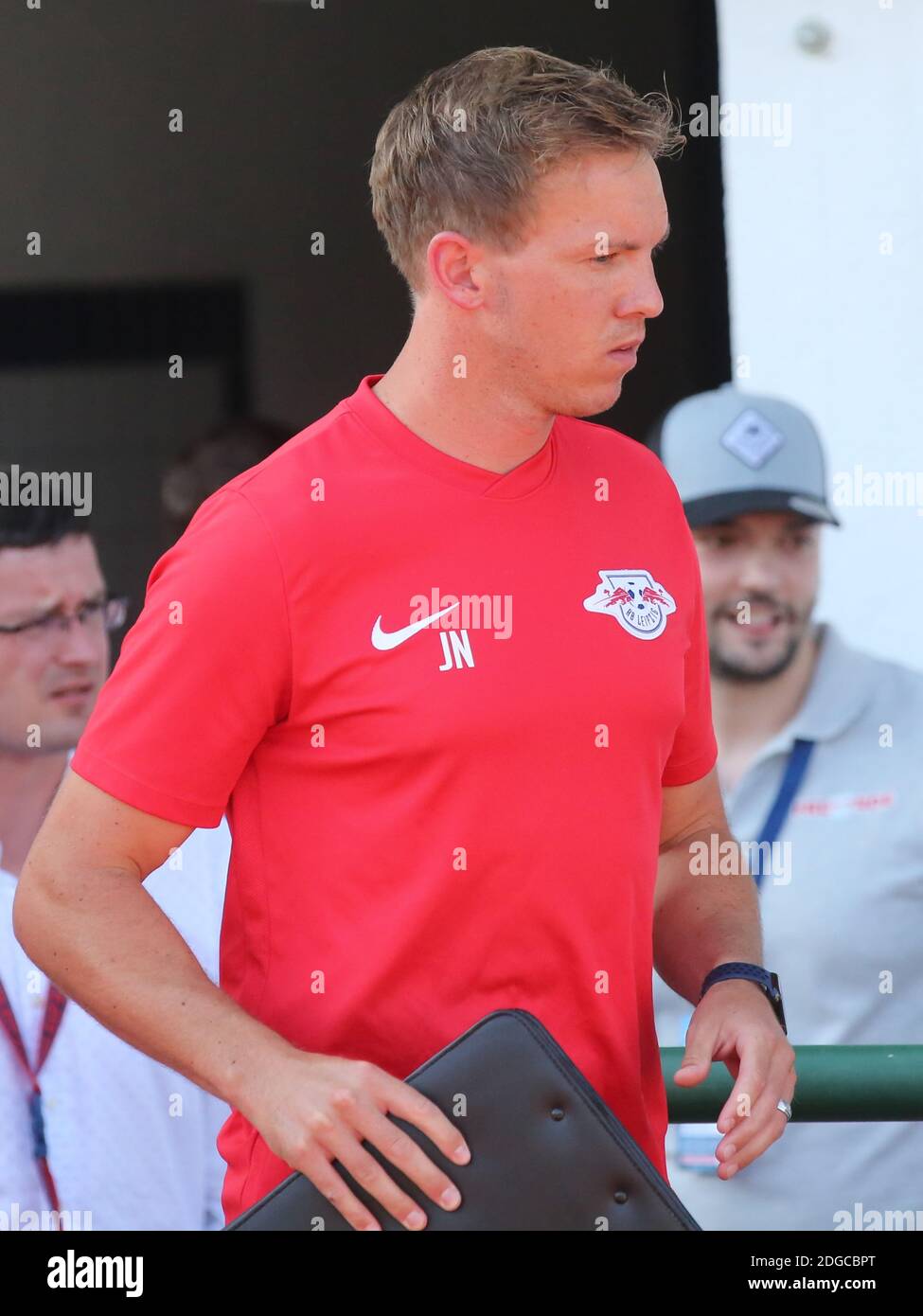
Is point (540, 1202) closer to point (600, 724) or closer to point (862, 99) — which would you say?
point (600, 724)

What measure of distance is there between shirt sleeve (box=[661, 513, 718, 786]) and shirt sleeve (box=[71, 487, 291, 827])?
395 millimetres

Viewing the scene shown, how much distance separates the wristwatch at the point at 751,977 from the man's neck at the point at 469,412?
472 millimetres

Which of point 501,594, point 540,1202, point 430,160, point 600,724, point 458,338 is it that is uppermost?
point 430,160

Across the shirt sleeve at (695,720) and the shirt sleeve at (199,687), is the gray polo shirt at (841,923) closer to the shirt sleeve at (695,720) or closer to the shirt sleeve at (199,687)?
the shirt sleeve at (695,720)

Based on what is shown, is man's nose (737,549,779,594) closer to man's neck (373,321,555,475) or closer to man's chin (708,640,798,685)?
man's chin (708,640,798,685)

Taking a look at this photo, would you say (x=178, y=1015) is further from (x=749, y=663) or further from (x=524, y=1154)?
(x=749, y=663)

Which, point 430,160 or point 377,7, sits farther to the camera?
point 377,7

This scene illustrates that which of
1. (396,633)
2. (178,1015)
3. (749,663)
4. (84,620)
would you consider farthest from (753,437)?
(178,1015)

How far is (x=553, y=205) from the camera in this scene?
1274mm

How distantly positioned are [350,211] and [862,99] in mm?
799

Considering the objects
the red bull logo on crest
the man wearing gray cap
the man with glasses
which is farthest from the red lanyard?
the red bull logo on crest

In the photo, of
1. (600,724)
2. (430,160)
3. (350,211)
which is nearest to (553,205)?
(430,160)

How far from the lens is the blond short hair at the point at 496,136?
127cm

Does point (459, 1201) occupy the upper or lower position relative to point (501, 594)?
lower
